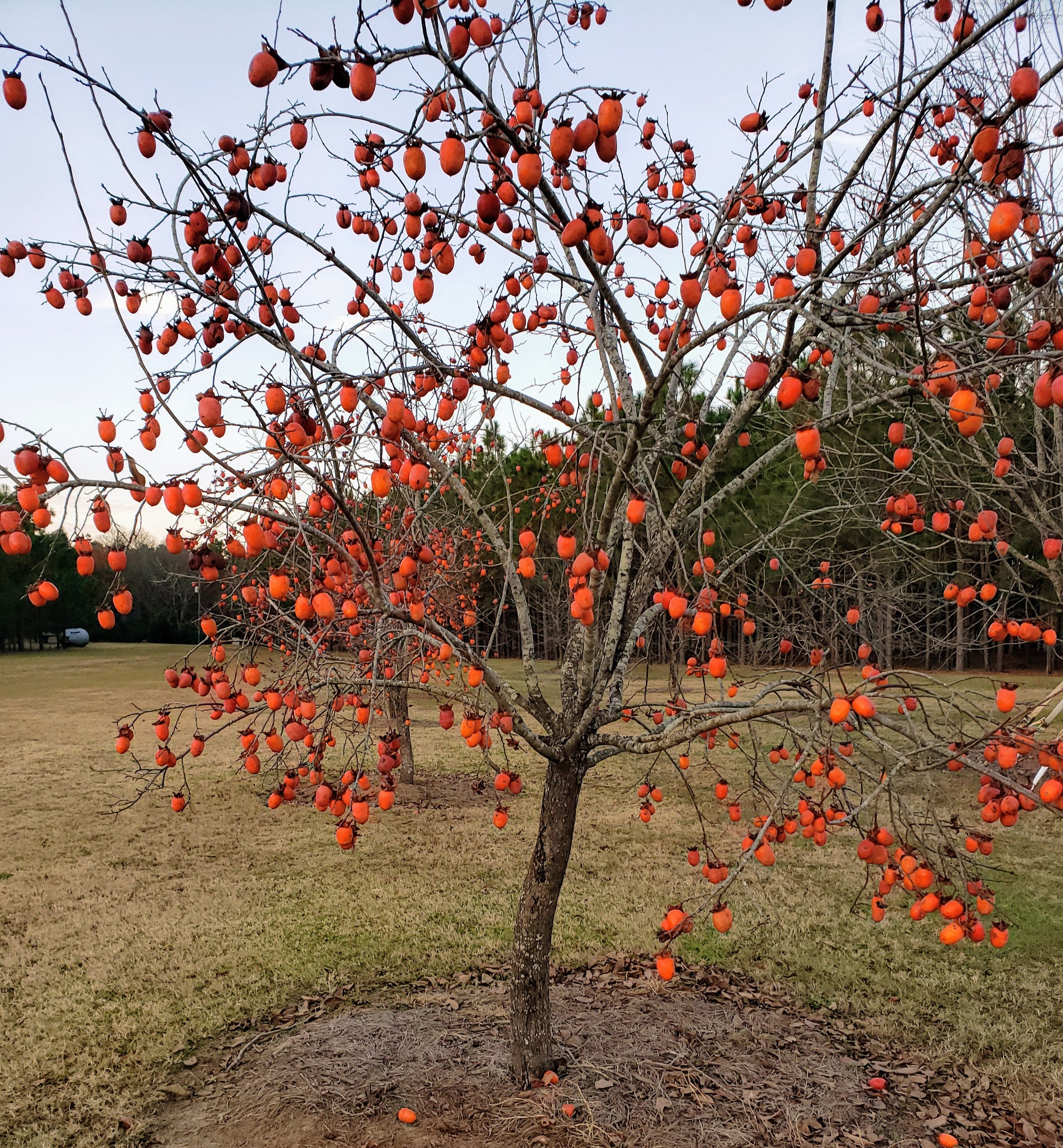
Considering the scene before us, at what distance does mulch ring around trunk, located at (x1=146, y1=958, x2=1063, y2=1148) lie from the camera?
309cm

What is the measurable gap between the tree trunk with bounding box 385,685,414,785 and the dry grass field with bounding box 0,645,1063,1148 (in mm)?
602

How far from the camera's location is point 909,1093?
3475 mm

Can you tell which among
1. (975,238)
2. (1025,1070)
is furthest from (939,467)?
(1025,1070)

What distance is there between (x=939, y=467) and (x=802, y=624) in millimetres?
4324

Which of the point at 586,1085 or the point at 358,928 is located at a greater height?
the point at 586,1085

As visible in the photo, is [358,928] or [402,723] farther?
[402,723]

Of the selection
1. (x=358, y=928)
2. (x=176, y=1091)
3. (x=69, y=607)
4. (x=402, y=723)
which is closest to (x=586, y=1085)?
(x=176, y=1091)

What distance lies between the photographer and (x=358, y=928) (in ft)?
17.6

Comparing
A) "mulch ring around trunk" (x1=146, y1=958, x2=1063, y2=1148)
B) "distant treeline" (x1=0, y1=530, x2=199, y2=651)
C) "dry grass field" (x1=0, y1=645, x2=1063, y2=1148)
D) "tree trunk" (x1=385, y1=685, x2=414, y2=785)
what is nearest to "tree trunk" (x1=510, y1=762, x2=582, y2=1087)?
"mulch ring around trunk" (x1=146, y1=958, x2=1063, y2=1148)

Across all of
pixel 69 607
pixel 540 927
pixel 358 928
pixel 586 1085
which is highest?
pixel 69 607

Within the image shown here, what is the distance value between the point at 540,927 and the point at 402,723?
16.8 ft

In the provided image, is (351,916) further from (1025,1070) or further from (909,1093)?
(1025,1070)

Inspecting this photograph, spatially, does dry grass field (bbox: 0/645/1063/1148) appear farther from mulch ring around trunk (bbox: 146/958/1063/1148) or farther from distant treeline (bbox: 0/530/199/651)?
distant treeline (bbox: 0/530/199/651)

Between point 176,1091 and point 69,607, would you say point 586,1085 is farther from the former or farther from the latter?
point 69,607
